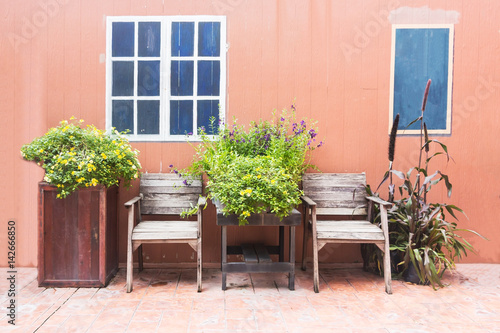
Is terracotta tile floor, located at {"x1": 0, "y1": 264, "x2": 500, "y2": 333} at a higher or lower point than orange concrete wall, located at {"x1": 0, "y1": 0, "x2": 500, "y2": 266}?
lower

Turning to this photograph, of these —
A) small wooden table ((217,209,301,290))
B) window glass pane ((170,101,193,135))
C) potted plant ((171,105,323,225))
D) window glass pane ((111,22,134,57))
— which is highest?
window glass pane ((111,22,134,57))

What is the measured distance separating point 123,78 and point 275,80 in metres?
1.58

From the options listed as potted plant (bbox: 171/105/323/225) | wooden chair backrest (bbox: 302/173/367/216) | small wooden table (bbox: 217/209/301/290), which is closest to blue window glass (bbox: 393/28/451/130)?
wooden chair backrest (bbox: 302/173/367/216)

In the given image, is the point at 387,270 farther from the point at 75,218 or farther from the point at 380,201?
the point at 75,218

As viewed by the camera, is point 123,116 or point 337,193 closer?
point 337,193

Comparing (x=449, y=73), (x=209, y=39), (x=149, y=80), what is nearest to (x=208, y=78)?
(x=209, y=39)

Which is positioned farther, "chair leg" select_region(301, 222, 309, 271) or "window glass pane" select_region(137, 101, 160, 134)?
"window glass pane" select_region(137, 101, 160, 134)

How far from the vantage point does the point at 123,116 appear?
422 cm

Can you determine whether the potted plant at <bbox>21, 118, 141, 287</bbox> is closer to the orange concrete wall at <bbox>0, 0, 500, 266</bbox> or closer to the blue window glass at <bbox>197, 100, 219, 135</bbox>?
the orange concrete wall at <bbox>0, 0, 500, 266</bbox>

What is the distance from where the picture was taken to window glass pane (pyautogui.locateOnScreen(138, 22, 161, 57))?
13.6 ft

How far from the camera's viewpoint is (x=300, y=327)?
282 cm

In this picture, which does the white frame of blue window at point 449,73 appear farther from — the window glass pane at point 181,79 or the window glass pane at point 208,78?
the window glass pane at point 181,79

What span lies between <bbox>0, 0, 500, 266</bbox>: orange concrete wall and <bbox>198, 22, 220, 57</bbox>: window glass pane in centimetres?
12

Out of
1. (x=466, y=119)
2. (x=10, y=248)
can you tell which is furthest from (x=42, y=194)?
(x=466, y=119)
